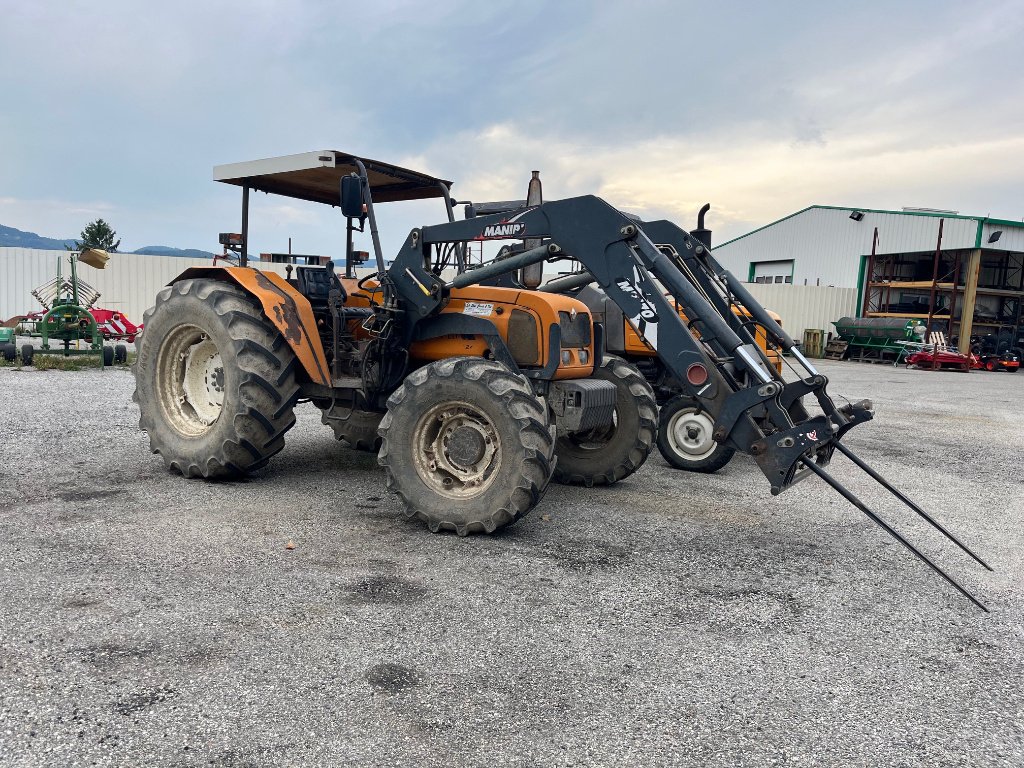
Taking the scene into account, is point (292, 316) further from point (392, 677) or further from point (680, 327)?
point (392, 677)

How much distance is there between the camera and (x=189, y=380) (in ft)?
22.0

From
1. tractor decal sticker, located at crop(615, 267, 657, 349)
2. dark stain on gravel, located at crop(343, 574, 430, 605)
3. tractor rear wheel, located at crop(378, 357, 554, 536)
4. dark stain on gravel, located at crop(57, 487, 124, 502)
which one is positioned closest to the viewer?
dark stain on gravel, located at crop(343, 574, 430, 605)

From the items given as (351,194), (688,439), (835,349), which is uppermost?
(351,194)

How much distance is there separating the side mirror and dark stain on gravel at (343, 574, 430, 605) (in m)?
2.72

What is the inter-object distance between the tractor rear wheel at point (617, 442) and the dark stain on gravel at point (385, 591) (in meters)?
2.77

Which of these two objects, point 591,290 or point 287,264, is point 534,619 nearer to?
point 287,264

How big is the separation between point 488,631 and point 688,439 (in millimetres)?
4403

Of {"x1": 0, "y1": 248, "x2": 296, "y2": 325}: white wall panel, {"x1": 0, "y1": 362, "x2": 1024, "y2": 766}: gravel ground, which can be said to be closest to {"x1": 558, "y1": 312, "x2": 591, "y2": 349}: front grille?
{"x1": 0, "y1": 362, "x2": 1024, "y2": 766}: gravel ground

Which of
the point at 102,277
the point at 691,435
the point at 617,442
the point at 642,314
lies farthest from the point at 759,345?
the point at 102,277

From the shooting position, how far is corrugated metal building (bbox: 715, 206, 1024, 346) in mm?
29797

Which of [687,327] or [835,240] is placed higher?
[835,240]

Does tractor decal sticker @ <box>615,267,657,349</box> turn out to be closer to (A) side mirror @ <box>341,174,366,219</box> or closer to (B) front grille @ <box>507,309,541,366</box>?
(B) front grille @ <box>507,309,541,366</box>

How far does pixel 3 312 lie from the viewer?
24344 millimetres

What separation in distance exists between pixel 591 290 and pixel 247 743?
667 cm
